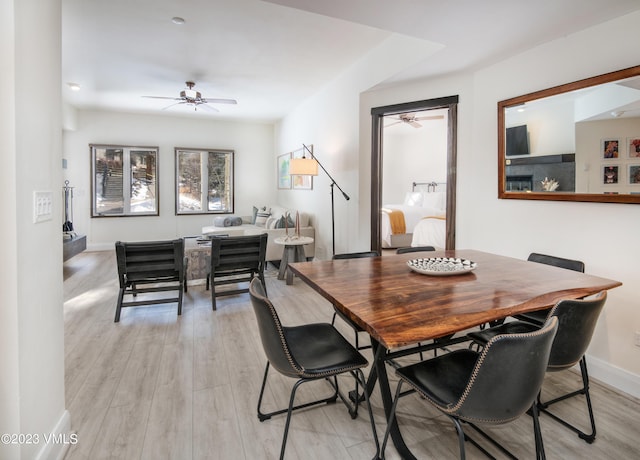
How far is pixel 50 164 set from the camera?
1495mm

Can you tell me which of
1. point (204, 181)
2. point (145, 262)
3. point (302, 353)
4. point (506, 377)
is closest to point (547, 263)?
point (506, 377)

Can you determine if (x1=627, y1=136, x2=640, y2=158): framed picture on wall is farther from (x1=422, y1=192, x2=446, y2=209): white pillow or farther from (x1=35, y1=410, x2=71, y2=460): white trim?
(x1=422, y1=192, x2=446, y2=209): white pillow

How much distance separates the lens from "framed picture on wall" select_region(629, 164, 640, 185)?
84.0 inches

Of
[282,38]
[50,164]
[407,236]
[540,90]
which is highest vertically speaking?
[282,38]

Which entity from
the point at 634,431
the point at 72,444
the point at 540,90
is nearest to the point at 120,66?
the point at 72,444

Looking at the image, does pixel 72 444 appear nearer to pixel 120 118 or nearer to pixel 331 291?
pixel 331 291

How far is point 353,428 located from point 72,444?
4.44ft

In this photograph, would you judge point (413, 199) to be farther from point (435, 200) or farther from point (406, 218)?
point (406, 218)

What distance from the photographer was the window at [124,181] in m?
6.84

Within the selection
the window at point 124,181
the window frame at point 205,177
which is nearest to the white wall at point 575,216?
the window frame at point 205,177

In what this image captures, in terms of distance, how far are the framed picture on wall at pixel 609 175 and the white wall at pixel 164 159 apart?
256 inches

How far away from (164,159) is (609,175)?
23.4 feet

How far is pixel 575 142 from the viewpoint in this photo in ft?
8.23

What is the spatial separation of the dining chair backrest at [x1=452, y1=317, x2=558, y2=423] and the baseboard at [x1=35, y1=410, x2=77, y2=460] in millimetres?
1620
